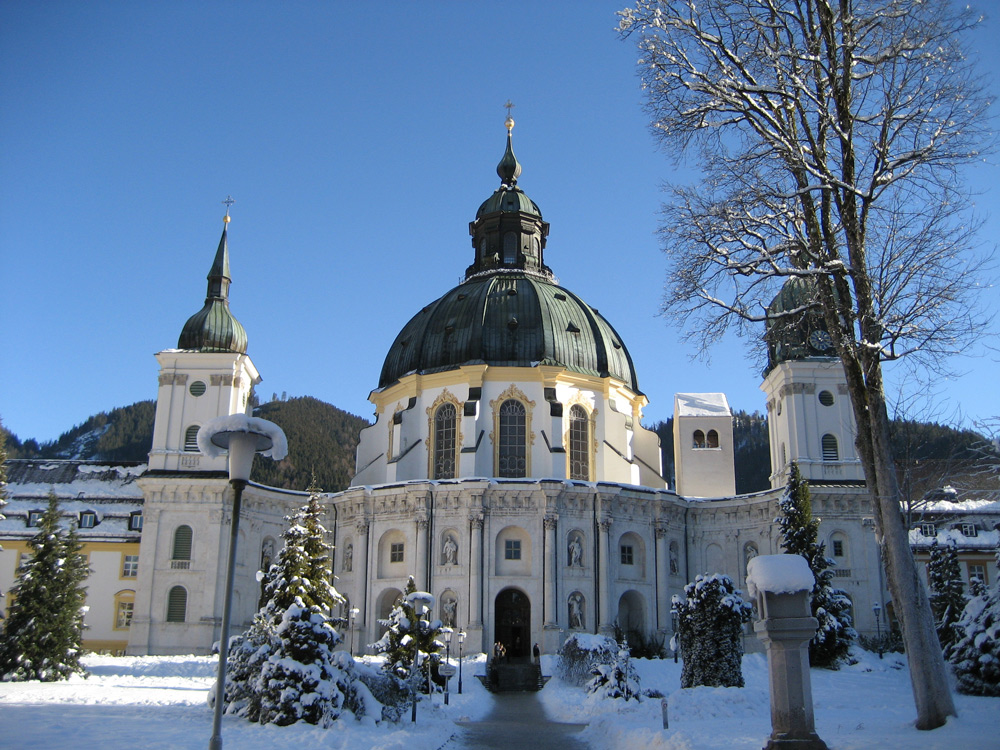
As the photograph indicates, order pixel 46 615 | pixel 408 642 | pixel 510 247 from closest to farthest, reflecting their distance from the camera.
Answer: pixel 408 642 → pixel 46 615 → pixel 510 247

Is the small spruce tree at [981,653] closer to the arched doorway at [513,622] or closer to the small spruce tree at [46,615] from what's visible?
the arched doorway at [513,622]

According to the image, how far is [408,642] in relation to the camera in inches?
1256

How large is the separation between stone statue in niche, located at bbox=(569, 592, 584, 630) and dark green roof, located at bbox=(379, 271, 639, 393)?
41.3 ft

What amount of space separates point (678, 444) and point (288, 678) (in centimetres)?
3778

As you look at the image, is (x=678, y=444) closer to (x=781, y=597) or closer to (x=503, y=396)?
(x=503, y=396)

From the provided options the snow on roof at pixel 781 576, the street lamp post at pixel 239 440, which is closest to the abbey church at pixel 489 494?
the snow on roof at pixel 781 576

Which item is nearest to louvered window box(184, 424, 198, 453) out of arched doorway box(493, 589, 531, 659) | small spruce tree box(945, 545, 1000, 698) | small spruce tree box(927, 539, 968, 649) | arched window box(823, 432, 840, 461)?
arched doorway box(493, 589, 531, 659)

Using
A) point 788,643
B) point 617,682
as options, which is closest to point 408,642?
point 617,682

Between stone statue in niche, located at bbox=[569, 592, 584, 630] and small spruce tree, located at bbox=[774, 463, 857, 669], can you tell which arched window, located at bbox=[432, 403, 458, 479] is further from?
small spruce tree, located at bbox=[774, 463, 857, 669]

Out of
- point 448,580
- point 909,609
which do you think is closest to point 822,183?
point 909,609

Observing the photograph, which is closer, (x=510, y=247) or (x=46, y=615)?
(x=46, y=615)

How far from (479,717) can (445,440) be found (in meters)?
24.6

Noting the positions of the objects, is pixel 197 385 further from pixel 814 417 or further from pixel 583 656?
pixel 814 417

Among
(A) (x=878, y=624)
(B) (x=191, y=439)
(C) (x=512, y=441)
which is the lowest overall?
(A) (x=878, y=624)
